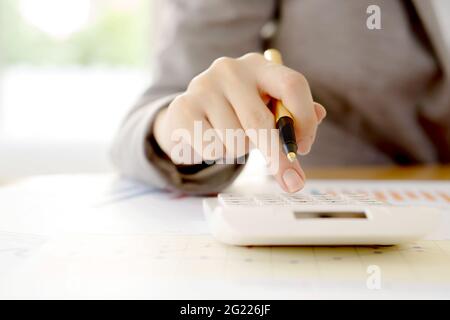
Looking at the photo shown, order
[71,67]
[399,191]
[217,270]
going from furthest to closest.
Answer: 1. [71,67]
2. [399,191]
3. [217,270]

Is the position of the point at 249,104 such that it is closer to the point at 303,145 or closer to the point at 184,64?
the point at 303,145

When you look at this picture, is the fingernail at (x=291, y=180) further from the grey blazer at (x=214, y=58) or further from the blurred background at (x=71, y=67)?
the blurred background at (x=71, y=67)

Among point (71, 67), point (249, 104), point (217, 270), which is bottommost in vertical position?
point (217, 270)

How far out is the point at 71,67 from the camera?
1236 millimetres

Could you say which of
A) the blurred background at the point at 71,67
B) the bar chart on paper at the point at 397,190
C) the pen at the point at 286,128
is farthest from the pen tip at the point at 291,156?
the blurred background at the point at 71,67

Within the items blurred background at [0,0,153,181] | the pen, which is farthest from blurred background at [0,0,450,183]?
the pen

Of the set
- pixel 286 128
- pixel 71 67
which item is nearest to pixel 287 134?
pixel 286 128

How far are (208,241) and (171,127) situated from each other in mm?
121

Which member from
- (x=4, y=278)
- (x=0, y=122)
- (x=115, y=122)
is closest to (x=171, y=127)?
(x=4, y=278)

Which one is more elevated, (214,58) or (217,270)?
(214,58)

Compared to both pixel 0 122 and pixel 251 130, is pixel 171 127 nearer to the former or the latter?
pixel 251 130

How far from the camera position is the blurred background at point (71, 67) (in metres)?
1.20
